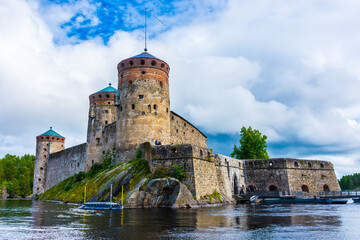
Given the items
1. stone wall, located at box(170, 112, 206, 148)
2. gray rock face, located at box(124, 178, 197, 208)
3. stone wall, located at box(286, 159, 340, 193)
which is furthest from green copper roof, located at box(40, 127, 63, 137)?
stone wall, located at box(286, 159, 340, 193)

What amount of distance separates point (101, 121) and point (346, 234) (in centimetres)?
4110

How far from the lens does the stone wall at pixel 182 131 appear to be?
42.1 m

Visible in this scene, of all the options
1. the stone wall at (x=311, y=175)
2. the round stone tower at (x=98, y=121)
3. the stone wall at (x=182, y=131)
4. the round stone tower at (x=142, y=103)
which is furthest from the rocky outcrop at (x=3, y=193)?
the stone wall at (x=311, y=175)

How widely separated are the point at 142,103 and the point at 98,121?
587 inches

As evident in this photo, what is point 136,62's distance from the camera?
125ft

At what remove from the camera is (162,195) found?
27.0m

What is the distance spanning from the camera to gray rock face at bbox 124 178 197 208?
26.2 metres

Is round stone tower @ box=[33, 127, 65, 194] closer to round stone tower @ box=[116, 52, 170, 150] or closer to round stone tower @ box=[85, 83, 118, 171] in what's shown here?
round stone tower @ box=[85, 83, 118, 171]

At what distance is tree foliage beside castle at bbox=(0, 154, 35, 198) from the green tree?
5668 cm

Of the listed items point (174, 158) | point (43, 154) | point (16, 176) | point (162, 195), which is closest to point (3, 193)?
point (16, 176)

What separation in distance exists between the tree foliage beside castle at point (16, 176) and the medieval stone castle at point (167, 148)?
39.2 meters

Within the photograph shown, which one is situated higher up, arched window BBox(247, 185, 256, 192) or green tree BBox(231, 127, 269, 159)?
green tree BBox(231, 127, 269, 159)

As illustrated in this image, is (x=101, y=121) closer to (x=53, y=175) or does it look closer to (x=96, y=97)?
(x=96, y=97)

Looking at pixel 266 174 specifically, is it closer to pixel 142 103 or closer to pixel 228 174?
pixel 228 174
